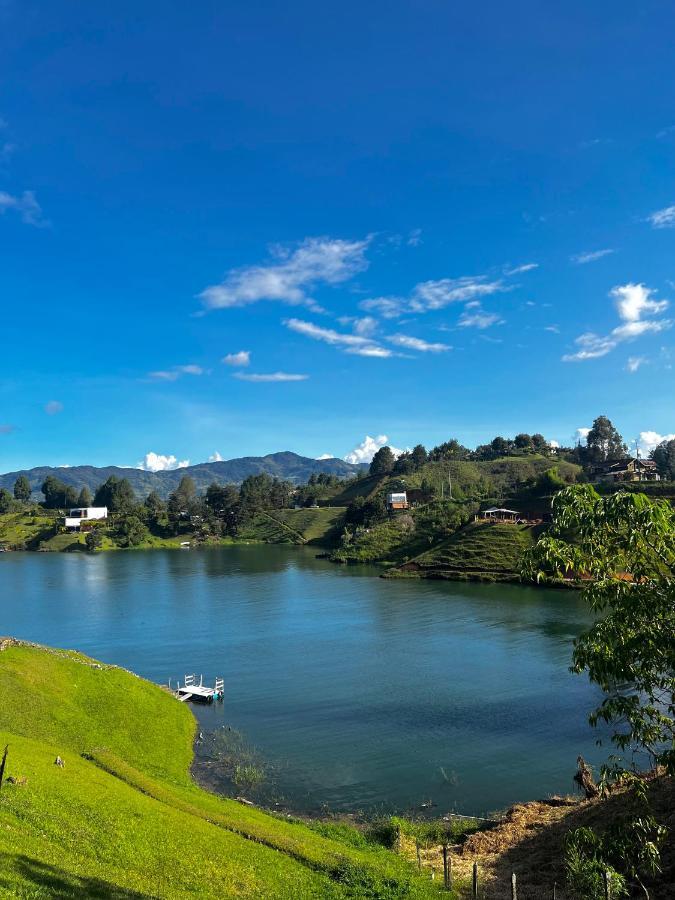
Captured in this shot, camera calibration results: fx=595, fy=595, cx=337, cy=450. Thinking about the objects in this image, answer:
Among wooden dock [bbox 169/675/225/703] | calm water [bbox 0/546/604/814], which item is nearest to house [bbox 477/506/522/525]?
calm water [bbox 0/546/604/814]

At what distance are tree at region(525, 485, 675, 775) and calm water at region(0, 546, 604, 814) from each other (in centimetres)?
2639

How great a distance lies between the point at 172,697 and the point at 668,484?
146m

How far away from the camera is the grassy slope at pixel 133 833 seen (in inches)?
728

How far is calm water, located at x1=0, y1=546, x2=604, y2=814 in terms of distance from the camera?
3778cm

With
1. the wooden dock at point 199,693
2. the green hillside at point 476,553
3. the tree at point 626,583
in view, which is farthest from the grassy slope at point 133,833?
the green hillside at point 476,553

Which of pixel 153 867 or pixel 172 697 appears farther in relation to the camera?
pixel 172 697

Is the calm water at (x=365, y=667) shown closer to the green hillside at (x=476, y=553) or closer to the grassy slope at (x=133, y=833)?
the grassy slope at (x=133, y=833)

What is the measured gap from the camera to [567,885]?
2177 centimetres

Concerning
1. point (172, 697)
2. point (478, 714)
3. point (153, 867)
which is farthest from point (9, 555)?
point (153, 867)

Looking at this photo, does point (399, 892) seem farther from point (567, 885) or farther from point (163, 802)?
point (163, 802)

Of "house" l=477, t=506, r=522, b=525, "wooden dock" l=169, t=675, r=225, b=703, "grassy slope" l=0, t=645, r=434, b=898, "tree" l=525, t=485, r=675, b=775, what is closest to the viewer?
"tree" l=525, t=485, r=675, b=775

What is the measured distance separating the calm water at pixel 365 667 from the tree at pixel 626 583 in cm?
2639

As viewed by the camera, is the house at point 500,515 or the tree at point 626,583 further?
the house at point 500,515

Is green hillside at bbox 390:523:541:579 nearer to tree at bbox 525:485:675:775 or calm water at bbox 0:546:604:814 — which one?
calm water at bbox 0:546:604:814
